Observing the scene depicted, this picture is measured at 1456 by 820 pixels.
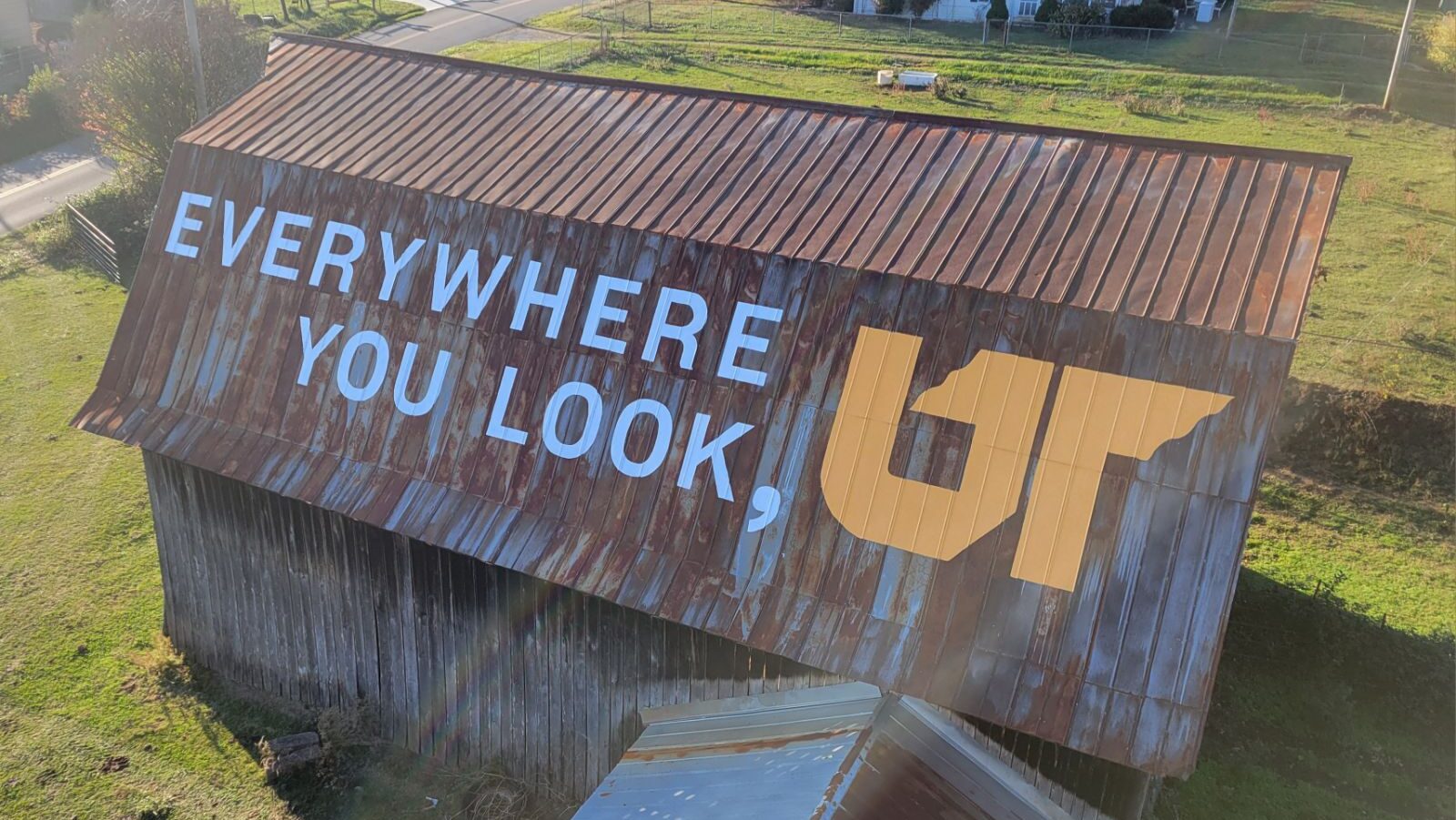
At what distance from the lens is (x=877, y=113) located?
1480 cm

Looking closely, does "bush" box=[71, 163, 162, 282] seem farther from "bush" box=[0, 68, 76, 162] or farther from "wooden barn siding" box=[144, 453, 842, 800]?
"wooden barn siding" box=[144, 453, 842, 800]

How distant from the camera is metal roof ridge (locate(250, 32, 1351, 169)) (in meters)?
12.5

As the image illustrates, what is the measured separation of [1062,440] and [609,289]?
581 centimetres

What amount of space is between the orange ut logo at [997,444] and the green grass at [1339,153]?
15983mm

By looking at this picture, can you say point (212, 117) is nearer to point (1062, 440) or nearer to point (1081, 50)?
point (1062, 440)

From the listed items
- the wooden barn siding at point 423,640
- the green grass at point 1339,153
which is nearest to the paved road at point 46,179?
the green grass at point 1339,153

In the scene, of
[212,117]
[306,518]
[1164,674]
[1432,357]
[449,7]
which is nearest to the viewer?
[1164,674]

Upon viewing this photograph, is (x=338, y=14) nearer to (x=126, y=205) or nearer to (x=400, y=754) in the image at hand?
(x=126, y=205)

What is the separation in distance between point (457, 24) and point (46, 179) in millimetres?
24094

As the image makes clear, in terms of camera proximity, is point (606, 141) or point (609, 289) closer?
point (609, 289)

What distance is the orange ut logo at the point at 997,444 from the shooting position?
→ 10891 mm

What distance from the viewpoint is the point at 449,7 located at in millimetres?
64125

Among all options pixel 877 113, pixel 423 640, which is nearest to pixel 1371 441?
pixel 877 113

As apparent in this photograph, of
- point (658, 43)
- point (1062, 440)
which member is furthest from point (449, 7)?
point (1062, 440)
